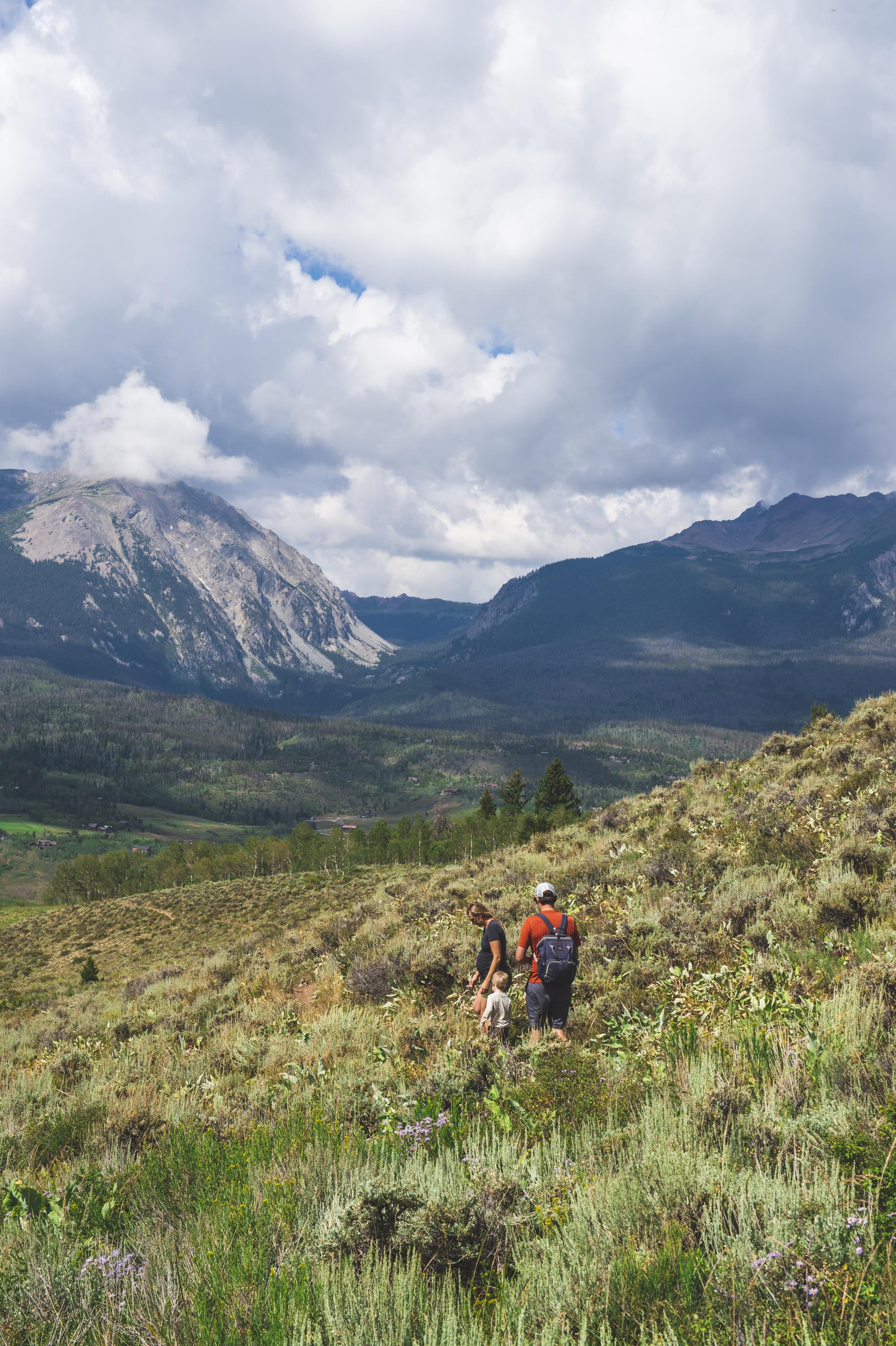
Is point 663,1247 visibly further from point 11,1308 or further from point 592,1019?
point 592,1019

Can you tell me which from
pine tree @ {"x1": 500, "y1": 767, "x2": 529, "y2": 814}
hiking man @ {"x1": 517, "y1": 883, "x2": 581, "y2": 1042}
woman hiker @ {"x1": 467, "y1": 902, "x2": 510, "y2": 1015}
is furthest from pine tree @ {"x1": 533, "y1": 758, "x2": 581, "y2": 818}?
hiking man @ {"x1": 517, "y1": 883, "x2": 581, "y2": 1042}

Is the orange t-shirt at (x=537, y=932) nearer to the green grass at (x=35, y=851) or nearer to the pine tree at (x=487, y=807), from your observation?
the pine tree at (x=487, y=807)


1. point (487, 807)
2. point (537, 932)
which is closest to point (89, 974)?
point (537, 932)

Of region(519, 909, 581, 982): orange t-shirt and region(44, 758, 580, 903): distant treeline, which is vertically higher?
region(519, 909, 581, 982): orange t-shirt

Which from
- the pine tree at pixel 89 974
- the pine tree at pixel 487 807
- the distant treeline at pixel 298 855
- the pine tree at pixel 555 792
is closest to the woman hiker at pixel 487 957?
the pine tree at pixel 89 974

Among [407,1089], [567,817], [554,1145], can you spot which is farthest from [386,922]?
[567,817]

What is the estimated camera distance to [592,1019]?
25.6 ft

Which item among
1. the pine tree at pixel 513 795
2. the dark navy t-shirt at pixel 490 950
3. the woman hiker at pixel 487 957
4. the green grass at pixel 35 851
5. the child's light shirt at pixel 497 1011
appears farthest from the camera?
the green grass at pixel 35 851

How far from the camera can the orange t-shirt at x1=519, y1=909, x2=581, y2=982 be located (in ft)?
26.9

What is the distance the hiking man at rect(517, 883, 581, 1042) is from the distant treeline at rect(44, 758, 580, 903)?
6606cm

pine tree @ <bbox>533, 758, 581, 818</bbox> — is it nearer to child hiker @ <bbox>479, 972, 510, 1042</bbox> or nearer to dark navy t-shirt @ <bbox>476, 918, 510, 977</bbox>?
dark navy t-shirt @ <bbox>476, 918, 510, 977</bbox>

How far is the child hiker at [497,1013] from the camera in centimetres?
810

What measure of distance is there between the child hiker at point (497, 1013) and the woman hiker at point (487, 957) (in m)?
0.14

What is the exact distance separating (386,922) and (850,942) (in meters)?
11.5
